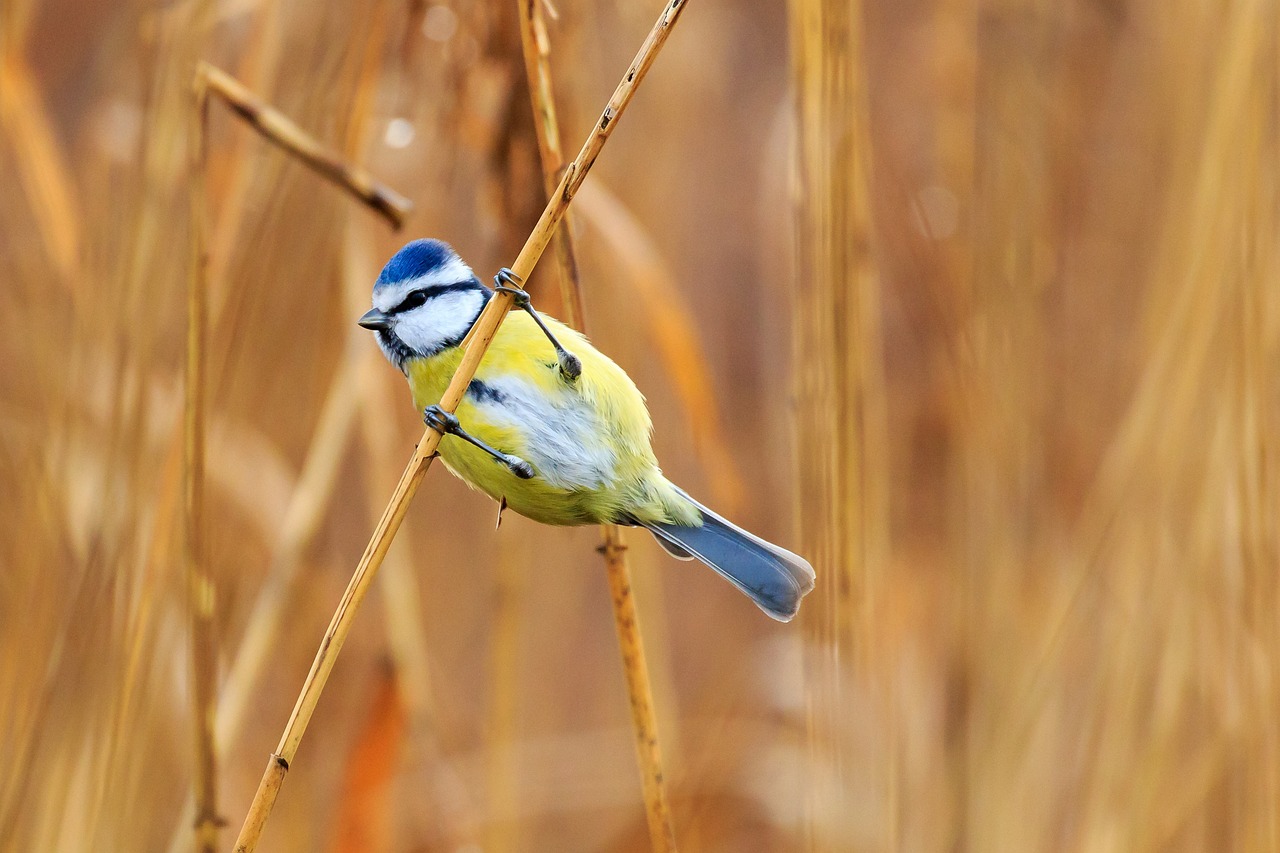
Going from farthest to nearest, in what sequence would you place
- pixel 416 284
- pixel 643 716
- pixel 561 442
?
pixel 416 284
pixel 561 442
pixel 643 716

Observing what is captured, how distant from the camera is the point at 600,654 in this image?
1.89m

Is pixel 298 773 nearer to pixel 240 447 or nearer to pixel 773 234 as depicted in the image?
pixel 240 447

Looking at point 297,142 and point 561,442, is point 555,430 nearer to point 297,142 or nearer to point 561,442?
point 561,442

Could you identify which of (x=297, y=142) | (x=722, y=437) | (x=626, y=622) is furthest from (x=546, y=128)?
(x=722, y=437)

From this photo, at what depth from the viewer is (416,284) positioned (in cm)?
94

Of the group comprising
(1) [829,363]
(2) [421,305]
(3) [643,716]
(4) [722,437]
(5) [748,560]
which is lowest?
(3) [643,716]

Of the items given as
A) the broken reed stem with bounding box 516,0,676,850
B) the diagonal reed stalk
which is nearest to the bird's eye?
the diagonal reed stalk

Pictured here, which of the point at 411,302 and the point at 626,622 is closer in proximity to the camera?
the point at 626,622

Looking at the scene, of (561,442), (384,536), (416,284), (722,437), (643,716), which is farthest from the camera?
(722,437)

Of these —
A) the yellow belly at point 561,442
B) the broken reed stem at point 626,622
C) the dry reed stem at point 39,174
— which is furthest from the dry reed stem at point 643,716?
the dry reed stem at point 39,174

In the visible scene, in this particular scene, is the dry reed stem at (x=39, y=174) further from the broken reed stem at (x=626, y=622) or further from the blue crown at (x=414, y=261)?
the broken reed stem at (x=626, y=622)

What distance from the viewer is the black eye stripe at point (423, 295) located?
945mm

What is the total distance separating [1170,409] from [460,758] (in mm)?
992

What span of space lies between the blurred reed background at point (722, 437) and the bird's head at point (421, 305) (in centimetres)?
5
